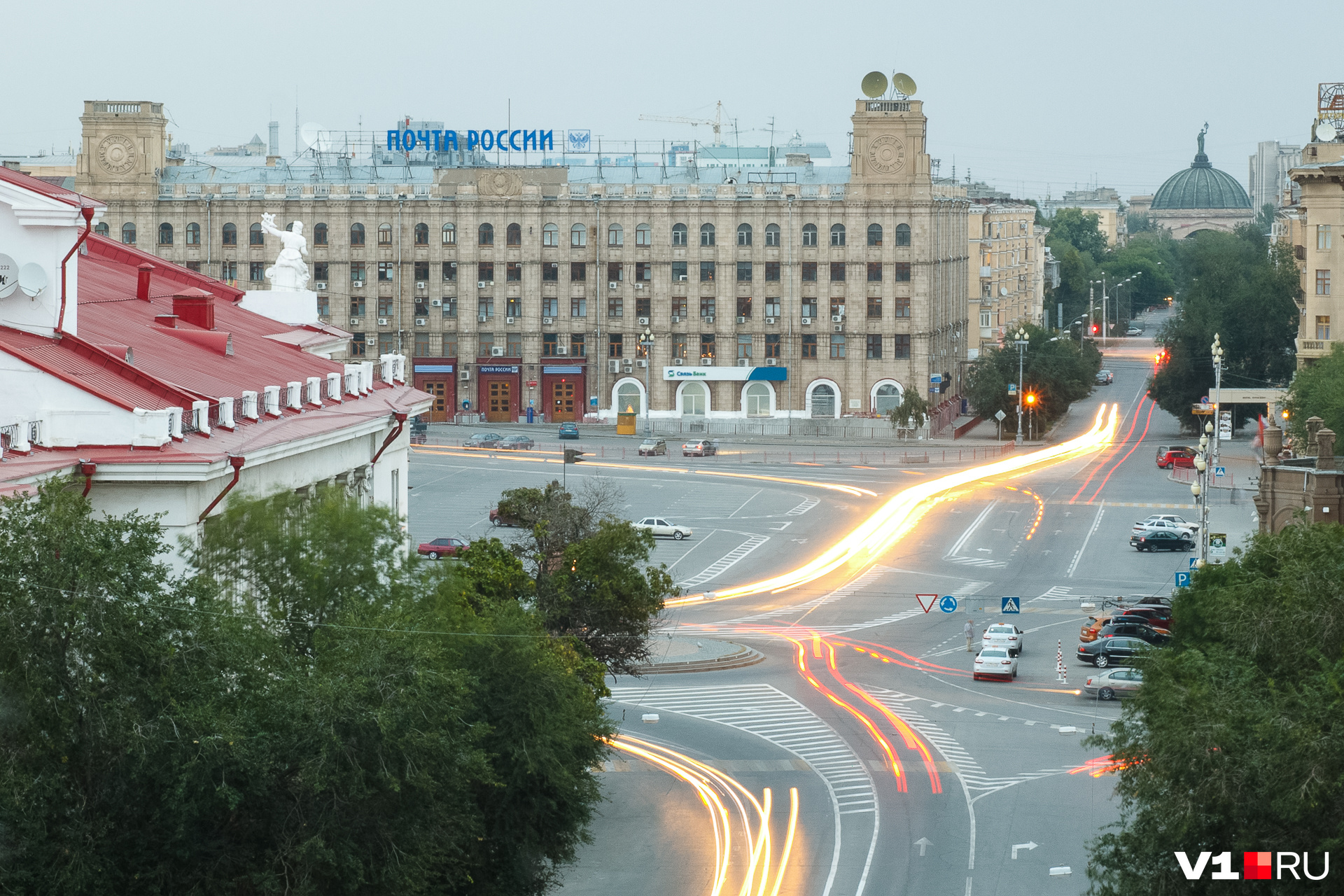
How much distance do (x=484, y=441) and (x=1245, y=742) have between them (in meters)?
90.1

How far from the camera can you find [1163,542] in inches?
3130

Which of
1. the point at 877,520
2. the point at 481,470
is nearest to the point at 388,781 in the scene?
the point at 877,520

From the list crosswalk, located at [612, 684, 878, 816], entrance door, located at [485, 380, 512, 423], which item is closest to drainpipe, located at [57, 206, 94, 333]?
crosswalk, located at [612, 684, 878, 816]

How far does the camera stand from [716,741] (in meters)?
49.0

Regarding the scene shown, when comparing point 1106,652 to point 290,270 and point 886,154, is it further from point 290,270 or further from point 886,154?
point 886,154

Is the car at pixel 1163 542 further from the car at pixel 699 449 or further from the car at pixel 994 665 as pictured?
the car at pixel 699 449

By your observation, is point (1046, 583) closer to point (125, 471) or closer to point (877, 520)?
point (877, 520)

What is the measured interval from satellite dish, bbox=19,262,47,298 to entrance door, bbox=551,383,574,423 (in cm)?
10062

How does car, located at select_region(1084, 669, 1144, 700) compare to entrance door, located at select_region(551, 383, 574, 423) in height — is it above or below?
below

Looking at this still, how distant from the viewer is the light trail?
74.2 meters

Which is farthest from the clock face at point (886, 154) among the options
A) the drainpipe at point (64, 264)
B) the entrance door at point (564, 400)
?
the drainpipe at point (64, 264)

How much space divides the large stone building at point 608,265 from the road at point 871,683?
67.5ft

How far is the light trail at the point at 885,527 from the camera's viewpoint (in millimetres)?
74250

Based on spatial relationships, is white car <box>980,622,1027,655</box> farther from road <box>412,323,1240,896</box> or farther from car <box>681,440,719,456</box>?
car <box>681,440,719,456</box>
